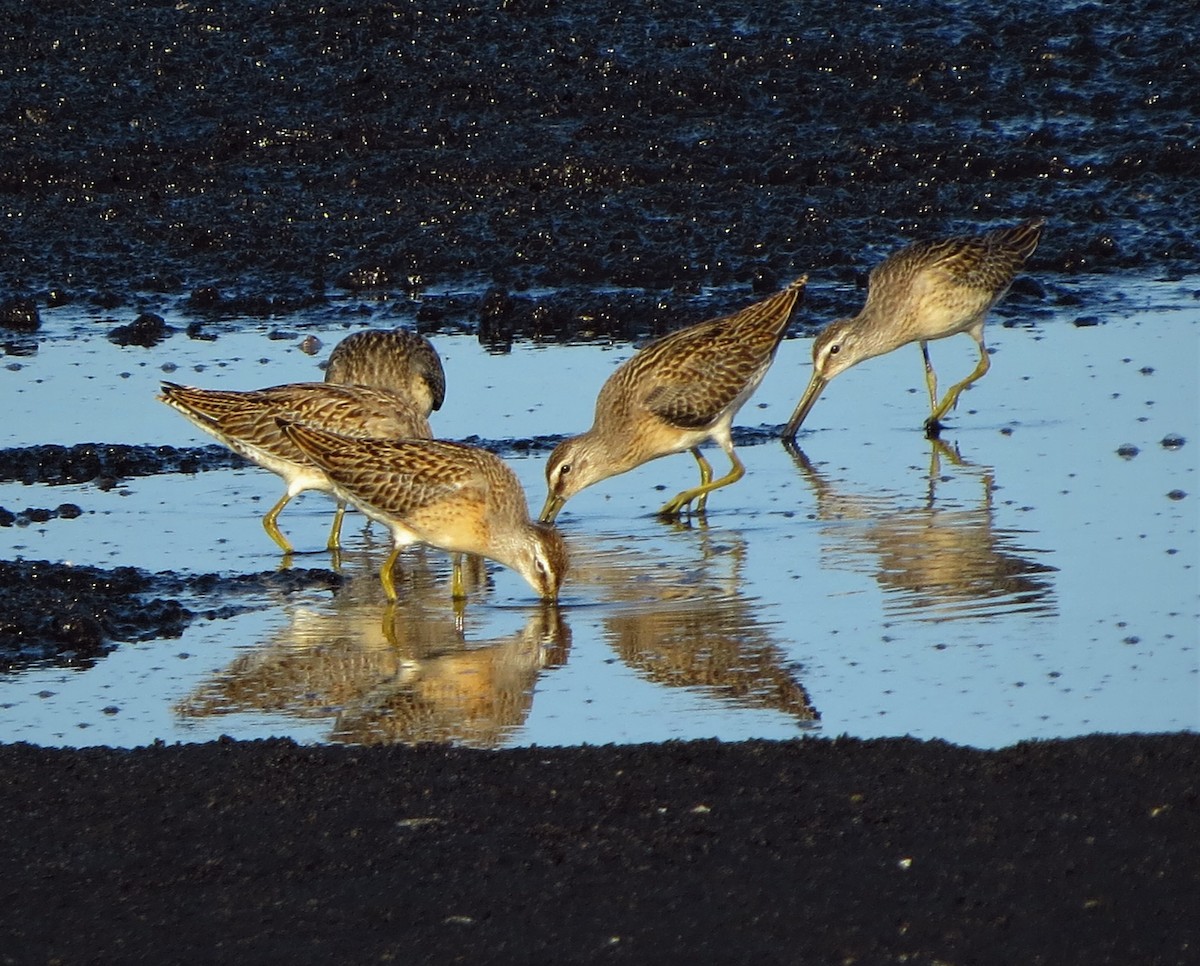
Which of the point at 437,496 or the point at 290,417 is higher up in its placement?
the point at 290,417

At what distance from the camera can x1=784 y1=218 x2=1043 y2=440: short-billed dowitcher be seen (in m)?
11.1

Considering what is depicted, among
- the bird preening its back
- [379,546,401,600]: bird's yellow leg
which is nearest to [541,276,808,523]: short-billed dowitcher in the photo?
the bird preening its back

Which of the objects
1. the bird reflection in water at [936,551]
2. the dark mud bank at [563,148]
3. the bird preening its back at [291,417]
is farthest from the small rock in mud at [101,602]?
the dark mud bank at [563,148]

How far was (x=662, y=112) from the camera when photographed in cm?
1538

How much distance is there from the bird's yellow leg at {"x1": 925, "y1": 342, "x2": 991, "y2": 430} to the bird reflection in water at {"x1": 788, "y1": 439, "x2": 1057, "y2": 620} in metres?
0.90

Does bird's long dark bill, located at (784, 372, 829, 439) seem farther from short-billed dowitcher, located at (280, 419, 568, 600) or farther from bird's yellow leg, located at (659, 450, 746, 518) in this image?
short-billed dowitcher, located at (280, 419, 568, 600)

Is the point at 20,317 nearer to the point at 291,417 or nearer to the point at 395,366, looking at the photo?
the point at 395,366

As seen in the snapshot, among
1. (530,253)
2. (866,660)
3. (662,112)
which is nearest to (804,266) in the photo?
(530,253)

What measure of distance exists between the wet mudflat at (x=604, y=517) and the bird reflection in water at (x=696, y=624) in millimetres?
32

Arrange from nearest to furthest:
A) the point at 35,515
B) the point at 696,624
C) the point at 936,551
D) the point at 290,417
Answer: the point at 696,624 → the point at 936,551 → the point at 35,515 → the point at 290,417

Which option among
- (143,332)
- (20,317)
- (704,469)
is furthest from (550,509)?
(20,317)

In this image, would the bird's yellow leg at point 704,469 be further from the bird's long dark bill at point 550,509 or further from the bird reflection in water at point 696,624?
the bird reflection in water at point 696,624

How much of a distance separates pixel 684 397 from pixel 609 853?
4671 mm

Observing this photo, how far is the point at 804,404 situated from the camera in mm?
10742
